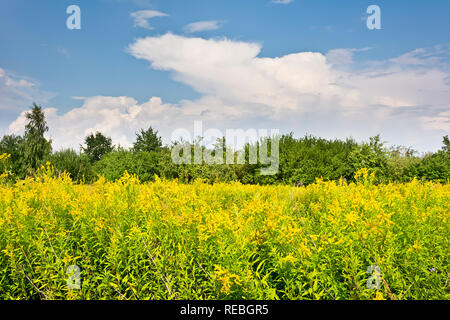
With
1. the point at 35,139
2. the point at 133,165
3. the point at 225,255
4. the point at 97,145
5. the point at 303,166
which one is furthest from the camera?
the point at 97,145

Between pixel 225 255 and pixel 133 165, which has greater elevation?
pixel 133 165

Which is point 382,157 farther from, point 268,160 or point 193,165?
point 193,165

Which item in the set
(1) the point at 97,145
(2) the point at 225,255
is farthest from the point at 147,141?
(2) the point at 225,255

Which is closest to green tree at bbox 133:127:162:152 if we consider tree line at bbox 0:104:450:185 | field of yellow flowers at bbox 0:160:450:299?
tree line at bbox 0:104:450:185

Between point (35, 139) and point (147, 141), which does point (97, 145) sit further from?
point (35, 139)

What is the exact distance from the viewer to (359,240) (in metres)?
3.17

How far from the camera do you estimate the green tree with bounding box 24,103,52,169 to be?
32625 millimetres

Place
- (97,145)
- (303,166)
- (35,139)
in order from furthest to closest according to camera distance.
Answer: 1. (97,145)
2. (35,139)
3. (303,166)

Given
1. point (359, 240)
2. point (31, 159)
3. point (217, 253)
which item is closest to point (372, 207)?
point (359, 240)

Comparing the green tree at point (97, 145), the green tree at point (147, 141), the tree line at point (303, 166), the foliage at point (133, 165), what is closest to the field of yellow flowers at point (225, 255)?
the tree line at point (303, 166)

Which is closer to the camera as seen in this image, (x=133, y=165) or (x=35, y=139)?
(x=133, y=165)

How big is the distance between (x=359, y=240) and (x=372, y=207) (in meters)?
0.72

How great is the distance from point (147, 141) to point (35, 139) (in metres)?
26.6

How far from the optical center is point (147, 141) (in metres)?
59.6
